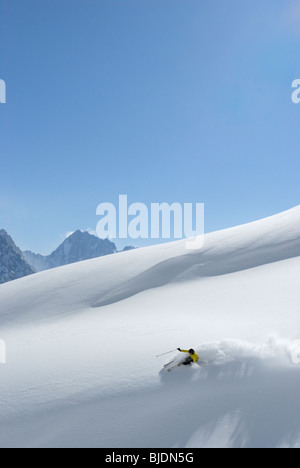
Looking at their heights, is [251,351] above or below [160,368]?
above

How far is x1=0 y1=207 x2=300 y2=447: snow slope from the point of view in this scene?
15.2 ft

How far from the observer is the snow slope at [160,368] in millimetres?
4637

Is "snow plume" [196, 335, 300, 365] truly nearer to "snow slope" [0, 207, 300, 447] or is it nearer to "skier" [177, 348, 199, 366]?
"snow slope" [0, 207, 300, 447]

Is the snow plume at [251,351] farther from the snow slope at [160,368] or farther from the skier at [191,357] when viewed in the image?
the skier at [191,357]

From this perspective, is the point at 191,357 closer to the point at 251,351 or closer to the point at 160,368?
the point at 160,368

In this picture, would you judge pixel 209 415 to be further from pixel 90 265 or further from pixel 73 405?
pixel 90 265

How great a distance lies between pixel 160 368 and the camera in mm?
6379

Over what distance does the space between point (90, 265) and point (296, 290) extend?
15.9m

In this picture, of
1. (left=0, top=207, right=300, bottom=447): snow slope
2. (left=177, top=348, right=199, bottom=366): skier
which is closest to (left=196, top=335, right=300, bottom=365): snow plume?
(left=0, top=207, right=300, bottom=447): snow slope

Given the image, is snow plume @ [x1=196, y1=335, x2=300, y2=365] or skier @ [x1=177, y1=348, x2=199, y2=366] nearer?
snow plume @ [x1=196, y1=335, x2=300, y2=365]

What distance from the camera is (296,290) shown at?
1096 centimetres

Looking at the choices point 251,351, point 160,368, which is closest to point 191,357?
point 160,368

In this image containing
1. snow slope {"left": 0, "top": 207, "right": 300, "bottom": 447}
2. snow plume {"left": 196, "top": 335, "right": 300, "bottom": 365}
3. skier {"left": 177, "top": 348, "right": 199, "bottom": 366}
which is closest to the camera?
snow slope {"left": 0, "top": 207, "right": 300, "bottom": 447}

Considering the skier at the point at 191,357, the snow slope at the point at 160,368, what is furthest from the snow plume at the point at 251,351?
the skier at the point at 191,357
